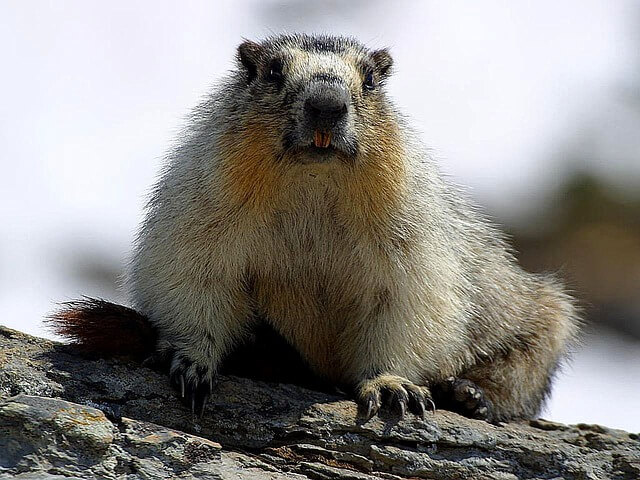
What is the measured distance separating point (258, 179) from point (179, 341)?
1123 millimetres

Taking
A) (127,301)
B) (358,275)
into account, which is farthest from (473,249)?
(127,301)

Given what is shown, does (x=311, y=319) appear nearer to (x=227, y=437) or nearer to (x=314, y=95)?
(x=227, y=437)

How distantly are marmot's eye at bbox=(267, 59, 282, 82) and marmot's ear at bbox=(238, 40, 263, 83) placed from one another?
22 cm

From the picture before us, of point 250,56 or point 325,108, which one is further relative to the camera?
point 250,56

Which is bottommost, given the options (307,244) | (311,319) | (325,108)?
(311,319)

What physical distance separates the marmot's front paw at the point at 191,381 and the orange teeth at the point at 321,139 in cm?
151

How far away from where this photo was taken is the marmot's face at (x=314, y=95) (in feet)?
19.3

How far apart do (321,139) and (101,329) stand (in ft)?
5.60

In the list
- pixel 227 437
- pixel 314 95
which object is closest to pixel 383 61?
pixel 314 95

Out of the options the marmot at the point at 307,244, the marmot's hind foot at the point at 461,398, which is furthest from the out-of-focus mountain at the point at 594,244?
the marmot at the point at 307,244

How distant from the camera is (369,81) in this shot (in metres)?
6.62

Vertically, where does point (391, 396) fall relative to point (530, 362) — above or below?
below

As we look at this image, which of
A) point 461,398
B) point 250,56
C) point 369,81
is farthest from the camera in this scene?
point 461,398

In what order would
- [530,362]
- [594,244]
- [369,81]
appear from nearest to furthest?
1. [369,81]
2. [530,362]
3. [594,244]
